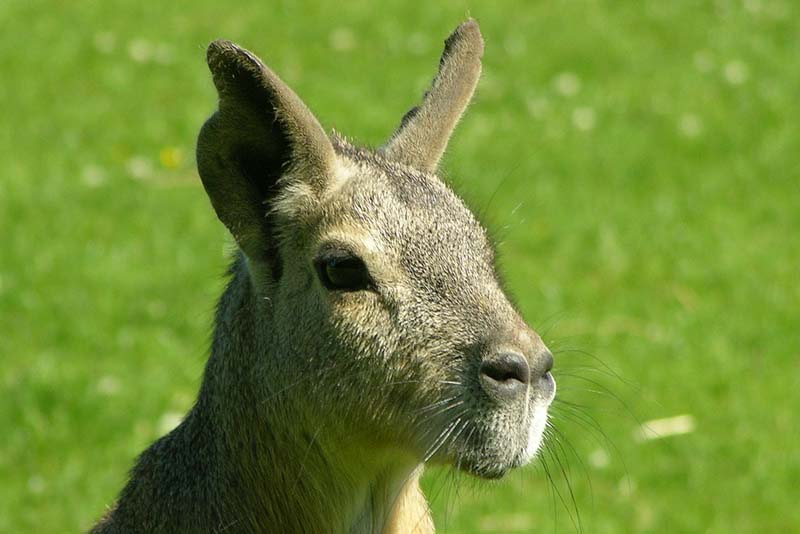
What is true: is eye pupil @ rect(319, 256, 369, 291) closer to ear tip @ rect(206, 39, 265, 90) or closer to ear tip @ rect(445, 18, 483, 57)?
ear tip @ rect(206, 39, 265, 90)

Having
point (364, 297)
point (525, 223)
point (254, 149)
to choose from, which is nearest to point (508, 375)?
point (364, 297)

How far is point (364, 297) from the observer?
339 cm

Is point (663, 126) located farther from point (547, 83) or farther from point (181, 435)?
point (181, 435)

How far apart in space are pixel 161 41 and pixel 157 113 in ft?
4.42

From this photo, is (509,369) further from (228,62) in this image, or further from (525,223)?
(525,223)

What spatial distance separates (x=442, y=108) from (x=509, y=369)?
1.00 meters

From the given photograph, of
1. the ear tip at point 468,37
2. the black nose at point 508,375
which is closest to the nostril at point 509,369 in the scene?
the black nose at point 508,375

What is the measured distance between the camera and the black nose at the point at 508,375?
10.5 ft

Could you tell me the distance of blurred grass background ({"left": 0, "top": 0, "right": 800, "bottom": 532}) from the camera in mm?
6480

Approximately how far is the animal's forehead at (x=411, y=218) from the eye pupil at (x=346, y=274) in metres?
0.07

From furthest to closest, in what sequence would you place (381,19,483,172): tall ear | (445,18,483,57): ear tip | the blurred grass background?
the blurred grass background < (445,18,483,57): ear tip < (381,19,483,172): tall ear

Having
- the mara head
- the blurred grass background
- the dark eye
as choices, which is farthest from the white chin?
the blurred grass background

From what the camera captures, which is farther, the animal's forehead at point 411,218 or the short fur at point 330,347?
the animal's forehead at point 411,218

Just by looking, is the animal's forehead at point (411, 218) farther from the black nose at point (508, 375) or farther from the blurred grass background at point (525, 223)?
the blurred grass background at point (525, 223)
